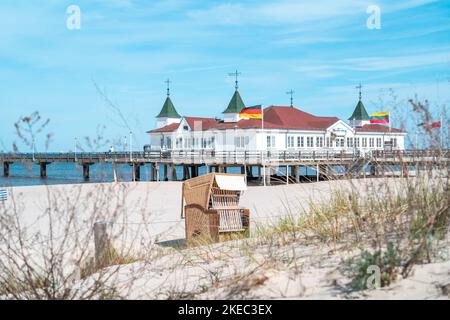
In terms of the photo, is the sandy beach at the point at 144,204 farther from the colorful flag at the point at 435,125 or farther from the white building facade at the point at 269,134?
the white building facade at the point at 269,134

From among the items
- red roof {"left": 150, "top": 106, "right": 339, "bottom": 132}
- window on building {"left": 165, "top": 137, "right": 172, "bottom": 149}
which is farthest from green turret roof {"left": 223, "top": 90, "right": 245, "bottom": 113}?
window on building {"left": 165, "top": 137, "right": 172, "bottom": 149}

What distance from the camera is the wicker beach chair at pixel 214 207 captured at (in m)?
8.90

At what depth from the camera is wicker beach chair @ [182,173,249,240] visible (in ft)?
29.2

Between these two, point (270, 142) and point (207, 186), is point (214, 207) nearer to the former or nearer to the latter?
point (207, 186)

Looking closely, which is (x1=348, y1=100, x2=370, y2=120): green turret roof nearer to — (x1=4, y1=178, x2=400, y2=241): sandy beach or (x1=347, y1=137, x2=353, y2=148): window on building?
(x1=347, y1=137, x2=353, y2=148): window on building

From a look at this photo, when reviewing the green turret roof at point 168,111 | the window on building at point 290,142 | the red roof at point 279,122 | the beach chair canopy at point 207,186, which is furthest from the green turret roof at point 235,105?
the beach chair canopy at point 207,186

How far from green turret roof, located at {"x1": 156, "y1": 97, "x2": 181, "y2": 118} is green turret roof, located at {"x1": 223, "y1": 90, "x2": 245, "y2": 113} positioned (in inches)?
367

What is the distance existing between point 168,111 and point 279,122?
14.5 m

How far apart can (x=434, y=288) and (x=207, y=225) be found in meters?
5.31

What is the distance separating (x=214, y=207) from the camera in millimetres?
9305

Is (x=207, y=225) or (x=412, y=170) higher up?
(x=412, y=170)

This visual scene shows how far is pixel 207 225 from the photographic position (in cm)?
885
